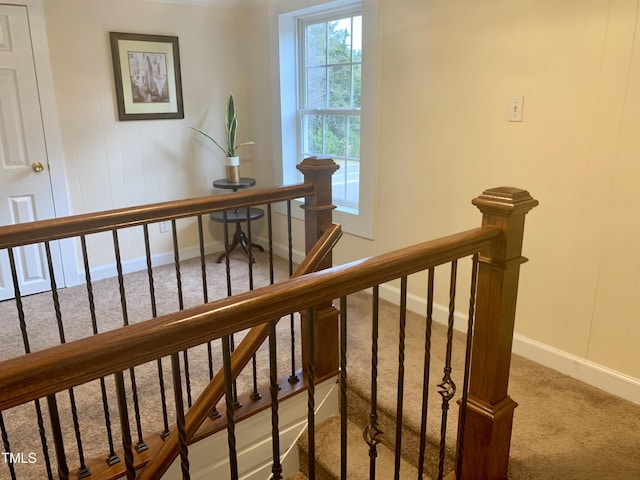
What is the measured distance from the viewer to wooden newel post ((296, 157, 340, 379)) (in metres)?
2.16

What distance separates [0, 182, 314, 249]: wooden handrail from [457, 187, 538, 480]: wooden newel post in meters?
0.94

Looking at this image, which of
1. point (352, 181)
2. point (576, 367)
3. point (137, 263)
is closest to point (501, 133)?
point (576, 367)

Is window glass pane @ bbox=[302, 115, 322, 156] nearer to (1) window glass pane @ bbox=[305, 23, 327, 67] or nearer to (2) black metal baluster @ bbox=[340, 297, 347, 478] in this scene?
(1) window glass pane @ bbox=[305, 23, 327, 67]

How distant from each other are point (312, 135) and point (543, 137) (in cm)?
200

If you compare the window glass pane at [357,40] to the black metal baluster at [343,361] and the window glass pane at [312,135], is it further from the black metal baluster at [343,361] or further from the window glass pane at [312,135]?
the black metal baluster at [343,361]

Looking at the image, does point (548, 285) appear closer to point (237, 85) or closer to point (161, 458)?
point (161, 458)

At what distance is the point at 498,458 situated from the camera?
157 cm

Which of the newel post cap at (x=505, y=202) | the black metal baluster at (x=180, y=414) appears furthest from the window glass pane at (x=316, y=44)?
the black metal baluster at (x=180, y=414)

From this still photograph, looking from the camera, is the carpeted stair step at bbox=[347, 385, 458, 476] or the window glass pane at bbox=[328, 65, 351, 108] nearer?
the carpeted stair step at bbox=[347, 385, 458, 476]

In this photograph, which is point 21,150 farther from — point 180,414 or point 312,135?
point 180,414

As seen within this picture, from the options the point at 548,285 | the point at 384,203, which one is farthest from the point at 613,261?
the point at 384,203

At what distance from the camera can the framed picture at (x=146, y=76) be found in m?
3.64

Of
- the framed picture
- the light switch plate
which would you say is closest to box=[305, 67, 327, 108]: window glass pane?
the framed picture

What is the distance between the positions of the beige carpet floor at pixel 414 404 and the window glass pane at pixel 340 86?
1424 mm
